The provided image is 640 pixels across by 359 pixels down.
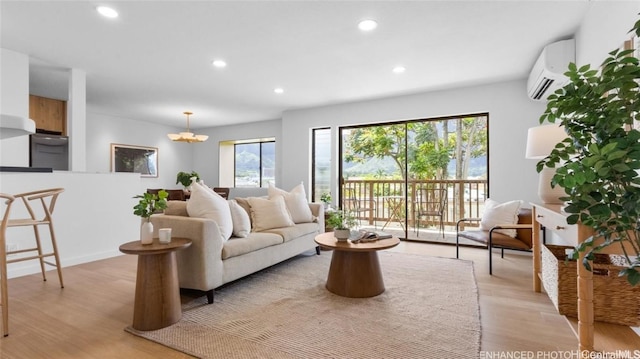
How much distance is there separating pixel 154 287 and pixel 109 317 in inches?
20.3

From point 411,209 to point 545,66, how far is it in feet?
11.8

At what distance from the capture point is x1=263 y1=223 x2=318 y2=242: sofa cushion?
10.9ft

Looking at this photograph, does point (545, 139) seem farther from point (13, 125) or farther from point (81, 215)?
point (81, 215)

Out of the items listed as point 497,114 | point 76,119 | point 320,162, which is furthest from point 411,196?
point 76,119

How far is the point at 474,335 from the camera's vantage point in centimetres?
192

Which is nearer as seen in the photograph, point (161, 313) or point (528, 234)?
point (161, 313)

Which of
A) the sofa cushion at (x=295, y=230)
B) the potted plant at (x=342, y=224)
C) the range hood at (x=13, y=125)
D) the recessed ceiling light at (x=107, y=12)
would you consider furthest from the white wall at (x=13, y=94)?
the potted plant at (x=342, y=224)

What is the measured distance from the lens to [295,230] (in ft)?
11.6

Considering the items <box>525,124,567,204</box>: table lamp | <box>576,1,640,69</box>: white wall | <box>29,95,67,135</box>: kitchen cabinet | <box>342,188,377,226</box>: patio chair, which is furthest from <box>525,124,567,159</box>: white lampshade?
<box>29,95,67,135</box>: kitchen cabinet

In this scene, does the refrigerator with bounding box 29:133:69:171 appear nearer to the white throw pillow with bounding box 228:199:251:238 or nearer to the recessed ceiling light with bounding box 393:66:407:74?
the white throw pillow with bounding box 228:199:251:238

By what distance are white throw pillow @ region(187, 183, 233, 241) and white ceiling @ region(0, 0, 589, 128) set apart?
1525 millimetres

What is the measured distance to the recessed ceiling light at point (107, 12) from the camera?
2.49m

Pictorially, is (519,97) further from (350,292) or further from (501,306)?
(350,292)

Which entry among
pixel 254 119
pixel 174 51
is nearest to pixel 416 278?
pixel 174 51
